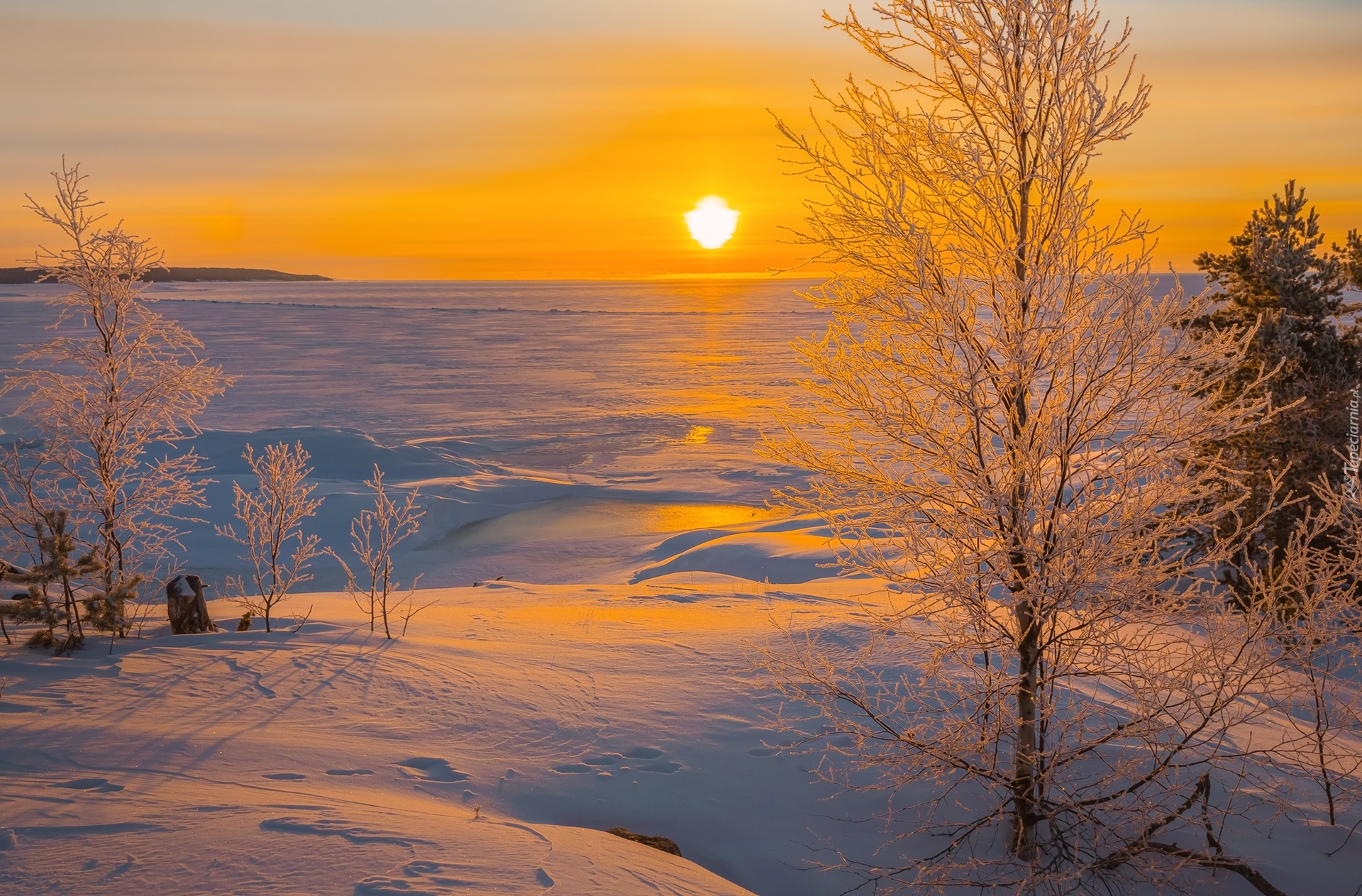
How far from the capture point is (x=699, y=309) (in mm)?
98875

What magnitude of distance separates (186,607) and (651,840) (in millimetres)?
5643

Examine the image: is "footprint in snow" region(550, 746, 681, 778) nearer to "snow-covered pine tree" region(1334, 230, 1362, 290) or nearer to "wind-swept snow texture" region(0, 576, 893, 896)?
"wind-swept snow texture" region(0, 576, 893, 896)

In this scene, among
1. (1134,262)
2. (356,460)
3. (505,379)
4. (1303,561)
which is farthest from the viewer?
(505,379)

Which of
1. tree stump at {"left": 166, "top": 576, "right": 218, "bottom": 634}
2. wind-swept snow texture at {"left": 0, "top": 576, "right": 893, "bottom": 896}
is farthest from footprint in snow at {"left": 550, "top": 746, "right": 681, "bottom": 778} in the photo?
tree stump at {"left": 166, "top": 576, "right": 218, "bottom": 634}

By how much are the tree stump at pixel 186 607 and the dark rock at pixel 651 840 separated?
17.4ft

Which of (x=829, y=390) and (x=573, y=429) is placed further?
(x=573, y=429)

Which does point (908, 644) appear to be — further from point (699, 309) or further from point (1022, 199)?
point (699, 309)

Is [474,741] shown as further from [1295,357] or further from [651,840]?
Answer: [1295,357]

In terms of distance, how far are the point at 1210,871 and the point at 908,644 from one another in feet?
9.08

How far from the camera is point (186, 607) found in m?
8.36

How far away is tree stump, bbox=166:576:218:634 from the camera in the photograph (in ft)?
27.3

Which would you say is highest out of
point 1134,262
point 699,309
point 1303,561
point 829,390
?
point 699,309

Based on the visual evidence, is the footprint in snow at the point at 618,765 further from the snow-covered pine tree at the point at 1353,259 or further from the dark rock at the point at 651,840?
the snow-covered pine tree at the point at 1353,259

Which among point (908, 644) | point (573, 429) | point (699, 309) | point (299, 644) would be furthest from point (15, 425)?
point (699, 309)
